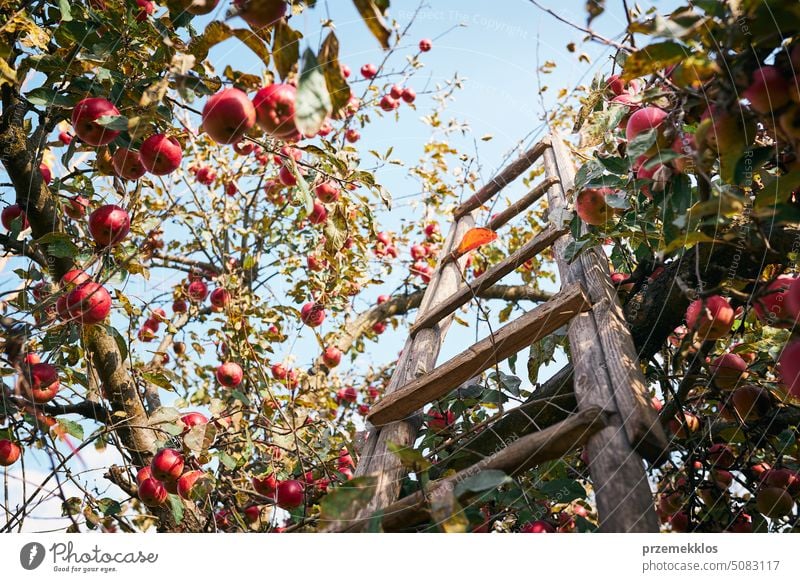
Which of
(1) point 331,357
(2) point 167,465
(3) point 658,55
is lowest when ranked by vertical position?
(2) point 167,465

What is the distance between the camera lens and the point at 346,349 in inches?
162

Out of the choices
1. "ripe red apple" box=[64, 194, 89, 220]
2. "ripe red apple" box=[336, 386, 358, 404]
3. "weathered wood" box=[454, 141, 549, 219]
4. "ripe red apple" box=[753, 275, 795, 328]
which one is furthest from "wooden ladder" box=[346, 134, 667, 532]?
"ripe red apple" box=[336, 386, 358, 404]

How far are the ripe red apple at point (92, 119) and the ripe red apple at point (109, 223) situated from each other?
0.24 meters

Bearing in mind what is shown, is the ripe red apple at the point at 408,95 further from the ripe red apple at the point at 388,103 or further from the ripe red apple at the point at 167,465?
the ripe red apple at the point at 167,465

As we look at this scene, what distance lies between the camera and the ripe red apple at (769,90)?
0.94 metres

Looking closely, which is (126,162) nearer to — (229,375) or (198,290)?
(229,375)

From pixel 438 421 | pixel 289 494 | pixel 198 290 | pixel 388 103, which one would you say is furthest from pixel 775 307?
pixel 198 290

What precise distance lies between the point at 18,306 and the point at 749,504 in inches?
92.2

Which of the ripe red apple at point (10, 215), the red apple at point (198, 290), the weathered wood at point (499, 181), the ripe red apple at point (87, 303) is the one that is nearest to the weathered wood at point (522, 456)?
the ripe red apple at point (87, 303)

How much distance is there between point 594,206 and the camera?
Result: 160cm

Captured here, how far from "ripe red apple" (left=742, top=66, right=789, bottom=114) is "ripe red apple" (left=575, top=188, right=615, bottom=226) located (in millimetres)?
613

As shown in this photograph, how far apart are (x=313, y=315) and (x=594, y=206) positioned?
6.95 ft

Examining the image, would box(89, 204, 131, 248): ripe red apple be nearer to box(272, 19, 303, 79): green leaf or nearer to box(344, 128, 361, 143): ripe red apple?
box(272, 19, 303, 79): green leaf
